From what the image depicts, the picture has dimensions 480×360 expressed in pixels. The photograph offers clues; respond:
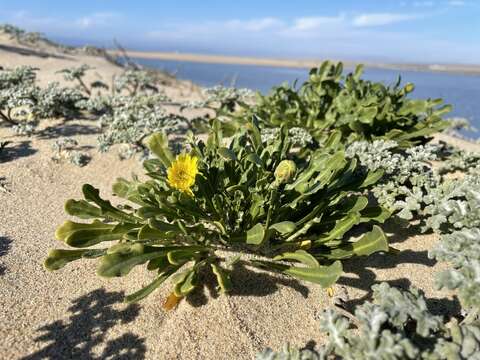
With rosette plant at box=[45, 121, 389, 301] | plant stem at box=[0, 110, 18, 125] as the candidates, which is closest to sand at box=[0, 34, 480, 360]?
rosette plant at box=[45, 121, 389, 301]

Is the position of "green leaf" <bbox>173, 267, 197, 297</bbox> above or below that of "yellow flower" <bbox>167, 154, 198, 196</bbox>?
below

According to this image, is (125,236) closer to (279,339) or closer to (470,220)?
(279,339)

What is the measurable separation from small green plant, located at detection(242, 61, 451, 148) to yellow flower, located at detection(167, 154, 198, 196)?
5.71ft

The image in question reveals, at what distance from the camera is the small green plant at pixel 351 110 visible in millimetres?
3725

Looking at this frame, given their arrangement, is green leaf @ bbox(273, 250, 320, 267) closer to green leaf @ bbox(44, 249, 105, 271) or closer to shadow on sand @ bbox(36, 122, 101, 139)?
green leaf @ bbox(44, 249, 105, 271)

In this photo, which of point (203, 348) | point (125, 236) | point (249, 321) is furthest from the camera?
point (125, 236)

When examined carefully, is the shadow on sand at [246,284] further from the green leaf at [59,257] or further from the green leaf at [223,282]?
the green leaf at [59,257]

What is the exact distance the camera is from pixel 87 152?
159 inches

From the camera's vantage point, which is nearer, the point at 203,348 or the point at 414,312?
the point at 414,312

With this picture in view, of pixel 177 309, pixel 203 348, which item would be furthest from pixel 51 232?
pixel 203 348

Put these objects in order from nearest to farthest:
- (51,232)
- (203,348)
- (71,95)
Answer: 1. (203,348)
2. (51,232)
3. (71,95)

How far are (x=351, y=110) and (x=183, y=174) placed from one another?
7.24 ft

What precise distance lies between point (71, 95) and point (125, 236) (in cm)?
317

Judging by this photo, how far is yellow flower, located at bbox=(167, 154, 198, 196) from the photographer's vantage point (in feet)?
7.25
